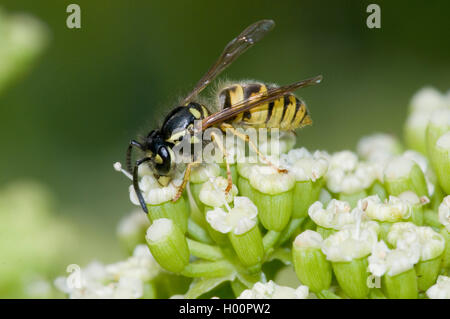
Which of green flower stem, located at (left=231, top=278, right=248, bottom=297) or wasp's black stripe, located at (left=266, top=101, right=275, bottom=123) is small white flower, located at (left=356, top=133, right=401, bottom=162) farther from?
green flower stem, located at (left=231, top=278, right=248, bottom=297)

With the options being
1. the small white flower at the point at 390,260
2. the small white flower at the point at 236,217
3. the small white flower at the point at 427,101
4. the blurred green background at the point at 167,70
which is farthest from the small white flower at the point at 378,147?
the blurred green background at the point at 167,70

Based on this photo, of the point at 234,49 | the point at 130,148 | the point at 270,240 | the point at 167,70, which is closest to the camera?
the point at 270,240

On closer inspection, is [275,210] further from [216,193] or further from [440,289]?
[440,289]

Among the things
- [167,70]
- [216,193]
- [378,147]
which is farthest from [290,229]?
[167,70]

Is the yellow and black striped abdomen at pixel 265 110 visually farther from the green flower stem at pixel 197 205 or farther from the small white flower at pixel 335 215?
the small white flower at pixel 335 215

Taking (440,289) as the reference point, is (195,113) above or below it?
above

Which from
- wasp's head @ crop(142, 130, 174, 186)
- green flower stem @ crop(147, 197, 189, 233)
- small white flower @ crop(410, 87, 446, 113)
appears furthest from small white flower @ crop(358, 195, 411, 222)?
small white flower @ crop(410, 87, 446, 113)
